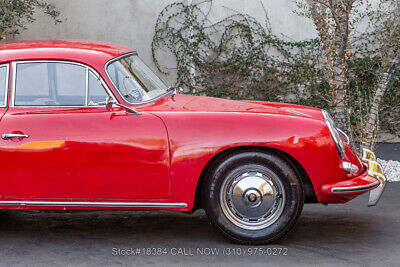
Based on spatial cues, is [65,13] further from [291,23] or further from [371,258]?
[371,258]

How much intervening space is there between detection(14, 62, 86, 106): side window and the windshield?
26cm

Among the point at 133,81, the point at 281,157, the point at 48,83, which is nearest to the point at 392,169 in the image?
the point at 281,157

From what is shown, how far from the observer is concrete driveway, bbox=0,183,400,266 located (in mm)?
4715

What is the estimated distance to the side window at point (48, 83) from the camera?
517cm

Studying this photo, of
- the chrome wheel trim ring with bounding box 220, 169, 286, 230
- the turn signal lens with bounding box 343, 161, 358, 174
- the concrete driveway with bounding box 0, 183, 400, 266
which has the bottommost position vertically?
the concrete driveway with bounding box 0, 183, 400, 266

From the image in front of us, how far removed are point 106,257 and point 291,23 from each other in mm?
7083

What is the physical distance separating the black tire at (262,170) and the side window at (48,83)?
1.23 metres

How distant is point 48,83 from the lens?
5199mm

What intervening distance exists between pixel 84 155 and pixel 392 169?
15.9 feet

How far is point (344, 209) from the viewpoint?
6480 mm

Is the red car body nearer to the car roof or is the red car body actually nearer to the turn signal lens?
the turn signal lens

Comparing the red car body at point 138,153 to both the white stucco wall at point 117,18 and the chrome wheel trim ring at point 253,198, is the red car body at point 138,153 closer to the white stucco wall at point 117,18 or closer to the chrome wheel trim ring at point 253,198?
the chrome wheel trim ring at point 253,198

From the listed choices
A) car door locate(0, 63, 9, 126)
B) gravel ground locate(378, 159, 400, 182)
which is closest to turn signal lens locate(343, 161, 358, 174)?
car door locate(0, 63, 9, 126)

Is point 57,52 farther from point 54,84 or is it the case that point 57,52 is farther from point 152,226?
point 152,226
